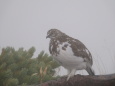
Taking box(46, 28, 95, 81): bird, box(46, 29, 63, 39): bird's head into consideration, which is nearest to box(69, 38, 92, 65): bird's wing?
box(46, 28, 95, 81): bird

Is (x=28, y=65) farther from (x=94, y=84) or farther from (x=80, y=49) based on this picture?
(x=94, y=84)

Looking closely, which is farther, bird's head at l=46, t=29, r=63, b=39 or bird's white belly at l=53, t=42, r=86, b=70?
bird's head at l=46, t=29, r=63, b=39

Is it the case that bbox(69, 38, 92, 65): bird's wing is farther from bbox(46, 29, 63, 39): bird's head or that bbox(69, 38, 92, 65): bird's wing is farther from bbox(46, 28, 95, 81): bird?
bbox(46, 29, 63, 39): bird's head

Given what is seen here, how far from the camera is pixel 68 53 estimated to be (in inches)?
76.2

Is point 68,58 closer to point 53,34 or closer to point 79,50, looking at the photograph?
point 79,50

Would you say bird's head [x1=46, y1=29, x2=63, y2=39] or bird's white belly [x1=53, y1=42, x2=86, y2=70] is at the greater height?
bird's head [x1=46, y1=29, x2=63, y2=39]

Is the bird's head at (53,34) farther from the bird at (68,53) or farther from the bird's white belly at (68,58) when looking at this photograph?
the bird's white belly at (68,58)

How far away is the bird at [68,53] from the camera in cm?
194

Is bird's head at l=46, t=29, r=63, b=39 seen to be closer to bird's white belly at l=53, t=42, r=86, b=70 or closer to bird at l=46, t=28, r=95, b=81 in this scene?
bird at l=46, t=28, r=95, b=81

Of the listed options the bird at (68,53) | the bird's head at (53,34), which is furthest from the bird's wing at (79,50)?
the bird's head at (53,34)

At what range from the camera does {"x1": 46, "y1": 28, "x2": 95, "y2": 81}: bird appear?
1.94 metres

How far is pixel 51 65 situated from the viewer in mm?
A: 3072

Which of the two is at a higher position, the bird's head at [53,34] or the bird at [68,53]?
the bird's head at [53,34]

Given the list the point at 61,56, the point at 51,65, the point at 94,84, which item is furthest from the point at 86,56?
the point at 51,65
